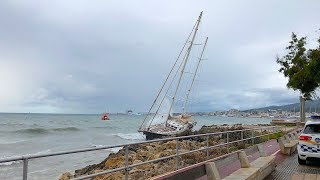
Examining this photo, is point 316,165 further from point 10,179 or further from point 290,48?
point 290,48

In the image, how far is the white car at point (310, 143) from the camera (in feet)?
45.2

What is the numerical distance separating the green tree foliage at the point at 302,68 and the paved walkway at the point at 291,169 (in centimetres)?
1192

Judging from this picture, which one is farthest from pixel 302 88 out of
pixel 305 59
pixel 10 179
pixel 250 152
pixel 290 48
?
pixel 10 179

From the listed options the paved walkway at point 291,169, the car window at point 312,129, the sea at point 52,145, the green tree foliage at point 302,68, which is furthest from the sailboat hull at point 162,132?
the car window at point 312,129

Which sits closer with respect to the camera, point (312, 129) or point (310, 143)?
point (310, 143)

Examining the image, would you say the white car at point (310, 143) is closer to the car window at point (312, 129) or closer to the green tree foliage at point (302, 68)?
the car window at point (312, 129)

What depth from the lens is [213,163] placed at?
7531 mm

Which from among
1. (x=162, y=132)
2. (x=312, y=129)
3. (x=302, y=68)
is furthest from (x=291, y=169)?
(x=162, y=132)

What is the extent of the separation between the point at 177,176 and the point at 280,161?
28.4 feet

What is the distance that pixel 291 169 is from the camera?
1302 cm

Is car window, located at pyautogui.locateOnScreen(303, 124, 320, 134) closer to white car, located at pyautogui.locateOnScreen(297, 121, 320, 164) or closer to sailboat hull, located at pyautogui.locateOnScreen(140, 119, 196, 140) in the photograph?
white car, located at pyautogui.locateOnScreen(297, 121, 320, 164)

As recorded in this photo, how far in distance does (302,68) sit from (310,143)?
22.3 meters

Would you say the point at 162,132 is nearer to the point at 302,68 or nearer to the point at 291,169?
the point at 302,68

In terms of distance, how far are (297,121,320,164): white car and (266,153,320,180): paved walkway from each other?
326 mm
